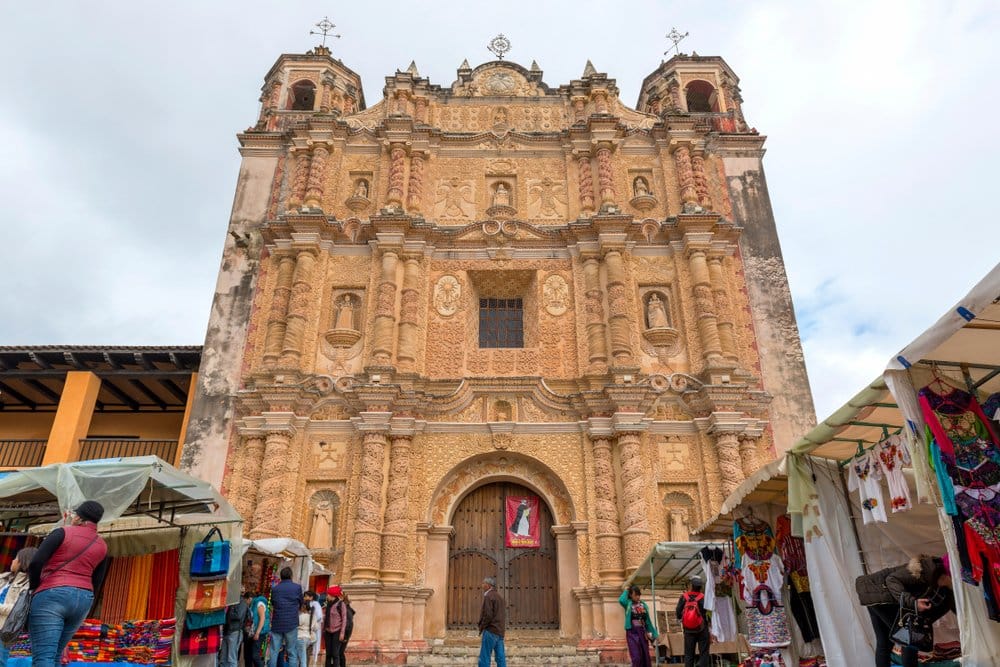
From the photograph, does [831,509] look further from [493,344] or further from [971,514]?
[493,344]

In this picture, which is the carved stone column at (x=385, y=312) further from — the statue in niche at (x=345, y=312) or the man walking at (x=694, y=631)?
the man walking at (x=694, y=631)

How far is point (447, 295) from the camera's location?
48.8 ft

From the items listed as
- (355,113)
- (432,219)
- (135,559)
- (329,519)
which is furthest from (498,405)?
(355,113)

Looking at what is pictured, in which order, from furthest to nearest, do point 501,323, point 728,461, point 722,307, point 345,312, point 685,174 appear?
point 685,174
point 501,323
point 345,312
point 722,307
point 728,461

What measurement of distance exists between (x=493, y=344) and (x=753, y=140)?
28.4ft

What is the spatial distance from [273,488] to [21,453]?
23.2ft

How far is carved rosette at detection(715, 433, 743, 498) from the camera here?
484 inches

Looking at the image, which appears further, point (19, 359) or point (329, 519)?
point (19, 359)

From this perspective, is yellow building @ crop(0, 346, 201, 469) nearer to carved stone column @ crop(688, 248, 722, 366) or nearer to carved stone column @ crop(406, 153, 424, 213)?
carved stone column @ crop(406, 153, 424, 213)

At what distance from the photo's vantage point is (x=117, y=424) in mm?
16578

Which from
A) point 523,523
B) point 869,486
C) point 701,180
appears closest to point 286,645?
point 523,523

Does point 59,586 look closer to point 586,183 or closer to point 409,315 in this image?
point 409,315

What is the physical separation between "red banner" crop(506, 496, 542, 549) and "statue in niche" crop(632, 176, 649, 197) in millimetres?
7803

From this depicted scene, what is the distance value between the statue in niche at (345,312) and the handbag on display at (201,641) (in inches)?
315
